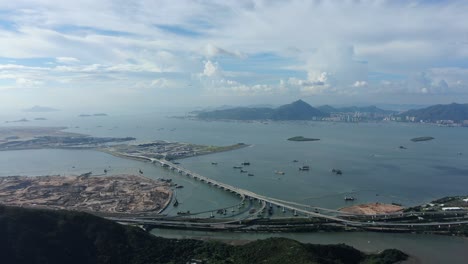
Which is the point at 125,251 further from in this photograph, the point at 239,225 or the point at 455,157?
the point at 455,157

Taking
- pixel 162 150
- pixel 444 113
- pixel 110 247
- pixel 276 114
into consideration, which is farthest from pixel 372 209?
pixel 444 113

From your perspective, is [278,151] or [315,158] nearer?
[315,158]

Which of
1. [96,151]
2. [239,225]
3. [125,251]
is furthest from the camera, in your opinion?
[96,151]

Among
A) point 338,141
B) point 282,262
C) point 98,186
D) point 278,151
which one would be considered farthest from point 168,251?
point 338,141

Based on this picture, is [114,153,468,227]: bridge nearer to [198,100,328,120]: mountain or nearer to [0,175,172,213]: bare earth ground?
[0,175,172,213]: bare earth ground

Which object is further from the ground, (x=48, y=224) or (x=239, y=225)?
(x=48, y=224)

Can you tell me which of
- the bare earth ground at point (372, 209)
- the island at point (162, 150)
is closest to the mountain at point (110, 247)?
the bare earth ground at point (372, 209)

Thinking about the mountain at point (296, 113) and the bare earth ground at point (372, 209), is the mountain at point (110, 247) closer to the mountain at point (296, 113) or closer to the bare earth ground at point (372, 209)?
the bare earth ground at point (372, 209)
